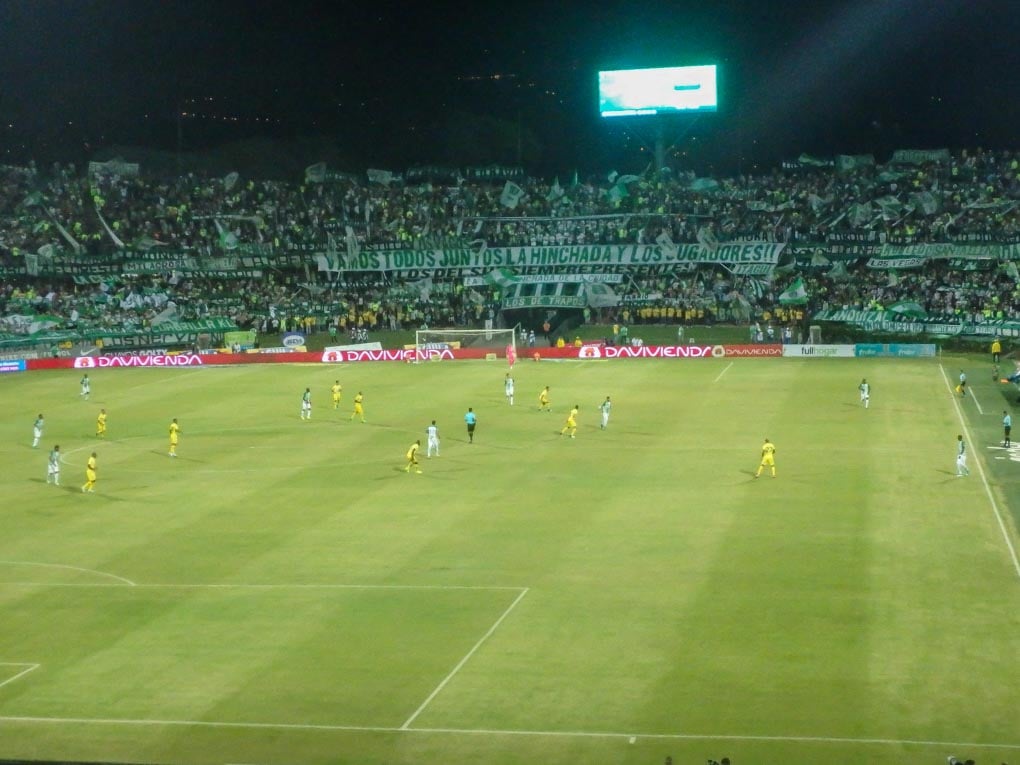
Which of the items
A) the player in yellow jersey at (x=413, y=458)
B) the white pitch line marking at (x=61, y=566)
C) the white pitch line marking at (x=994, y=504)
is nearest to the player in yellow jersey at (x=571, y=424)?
the player in yellow jersey at (x=413, y=458)

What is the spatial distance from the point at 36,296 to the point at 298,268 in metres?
19.0

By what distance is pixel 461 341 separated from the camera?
88312 mm

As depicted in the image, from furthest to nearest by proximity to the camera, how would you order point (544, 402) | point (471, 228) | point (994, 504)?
point (471, 228), point (544, 402), point (994, 504)

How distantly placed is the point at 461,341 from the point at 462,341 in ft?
1.24

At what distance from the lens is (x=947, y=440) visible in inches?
1911

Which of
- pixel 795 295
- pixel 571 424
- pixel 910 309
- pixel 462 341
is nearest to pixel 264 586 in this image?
pixel 571 424

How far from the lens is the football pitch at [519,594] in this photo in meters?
21.7

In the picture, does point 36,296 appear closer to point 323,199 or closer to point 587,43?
point 323,199

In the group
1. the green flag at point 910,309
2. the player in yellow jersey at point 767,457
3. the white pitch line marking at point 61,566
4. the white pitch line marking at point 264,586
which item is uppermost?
the green flag at point 910,309

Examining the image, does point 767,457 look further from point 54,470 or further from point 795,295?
point 795,295

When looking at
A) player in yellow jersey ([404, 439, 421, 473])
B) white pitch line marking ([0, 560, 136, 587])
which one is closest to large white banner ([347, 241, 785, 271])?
player in yellow jersey ([404, 439, 421, 473])

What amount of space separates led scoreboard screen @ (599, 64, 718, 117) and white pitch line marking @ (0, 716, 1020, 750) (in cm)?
8122

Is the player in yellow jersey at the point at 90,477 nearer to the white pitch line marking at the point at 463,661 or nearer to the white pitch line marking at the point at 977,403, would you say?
the white pitch line marking at the point at 463,661

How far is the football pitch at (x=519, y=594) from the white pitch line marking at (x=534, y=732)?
0.05 meters
